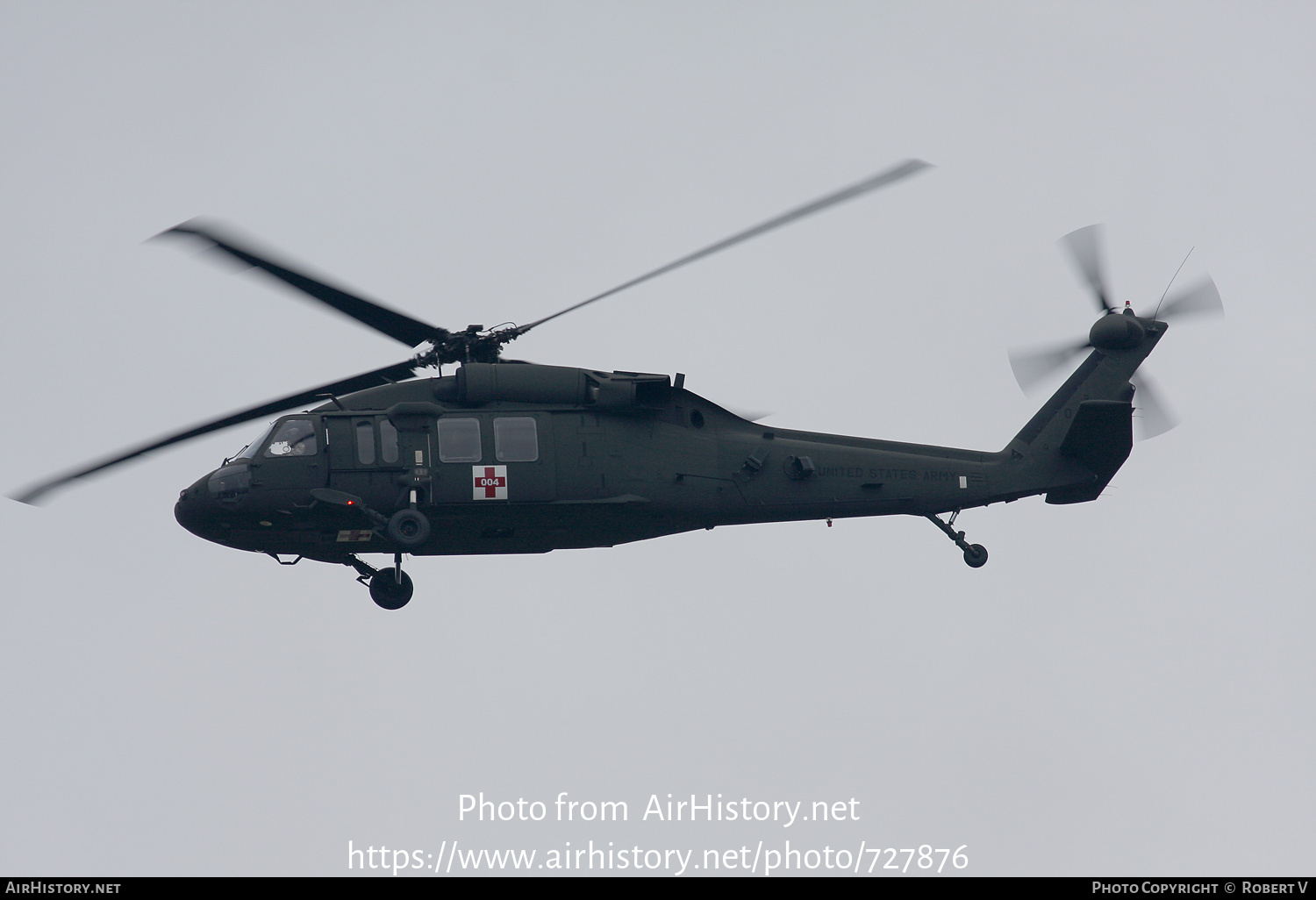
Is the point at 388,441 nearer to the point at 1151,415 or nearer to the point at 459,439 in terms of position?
the point at 459,439

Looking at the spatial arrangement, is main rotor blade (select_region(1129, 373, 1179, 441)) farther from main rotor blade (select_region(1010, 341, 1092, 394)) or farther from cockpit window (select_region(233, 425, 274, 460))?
cockpit window (select_region(233, 425, 274, 460))

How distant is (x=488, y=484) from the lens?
23219 millimetres

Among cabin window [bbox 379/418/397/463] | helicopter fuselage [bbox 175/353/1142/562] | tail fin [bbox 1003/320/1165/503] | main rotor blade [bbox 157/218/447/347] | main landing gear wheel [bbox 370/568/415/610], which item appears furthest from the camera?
tail fin [bbox 1003/320/1165/503]

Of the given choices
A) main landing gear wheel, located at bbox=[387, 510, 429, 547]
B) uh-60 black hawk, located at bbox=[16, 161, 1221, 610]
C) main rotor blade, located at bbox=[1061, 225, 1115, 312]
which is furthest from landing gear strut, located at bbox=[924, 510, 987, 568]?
main landing gear wheel, located at bbox=[387, 510, 429, 547]

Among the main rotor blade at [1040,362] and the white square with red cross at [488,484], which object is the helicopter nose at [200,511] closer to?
the white square with red cross at [488,484]

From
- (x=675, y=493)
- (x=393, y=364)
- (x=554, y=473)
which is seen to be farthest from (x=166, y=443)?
(x=675, y=493)

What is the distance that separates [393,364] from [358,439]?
1.57 m

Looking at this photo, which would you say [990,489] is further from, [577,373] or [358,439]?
[358,439]

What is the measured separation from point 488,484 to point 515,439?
2.82ft

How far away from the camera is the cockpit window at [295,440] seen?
910 inches

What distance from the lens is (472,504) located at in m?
23.2

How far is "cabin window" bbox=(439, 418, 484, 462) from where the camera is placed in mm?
23234

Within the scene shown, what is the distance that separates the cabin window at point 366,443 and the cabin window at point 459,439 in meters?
1.05

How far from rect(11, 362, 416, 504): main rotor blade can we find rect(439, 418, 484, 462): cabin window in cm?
158
